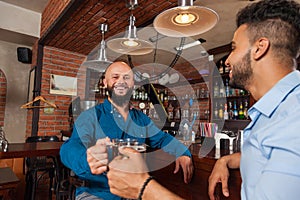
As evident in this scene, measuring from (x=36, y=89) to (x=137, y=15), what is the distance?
7.09ft

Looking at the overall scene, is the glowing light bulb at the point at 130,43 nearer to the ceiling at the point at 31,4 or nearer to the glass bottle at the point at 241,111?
the ceiling at the point at 31,4

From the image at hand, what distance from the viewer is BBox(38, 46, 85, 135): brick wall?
3.65 m

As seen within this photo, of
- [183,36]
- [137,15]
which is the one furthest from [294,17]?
[137,15]

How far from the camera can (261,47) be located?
27.1 inches

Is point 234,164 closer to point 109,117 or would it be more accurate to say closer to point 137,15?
point 109,117

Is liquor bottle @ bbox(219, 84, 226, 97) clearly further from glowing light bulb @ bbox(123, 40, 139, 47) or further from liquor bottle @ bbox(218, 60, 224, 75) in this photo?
glowing light bulb @ bbox(123, 40, 139, 47)

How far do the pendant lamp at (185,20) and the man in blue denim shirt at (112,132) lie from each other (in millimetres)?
393

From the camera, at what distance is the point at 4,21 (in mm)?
3309

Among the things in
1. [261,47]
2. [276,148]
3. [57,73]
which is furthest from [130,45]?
[57,73]

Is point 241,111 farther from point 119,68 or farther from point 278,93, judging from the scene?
point 278,93

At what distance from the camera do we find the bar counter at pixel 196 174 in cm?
92

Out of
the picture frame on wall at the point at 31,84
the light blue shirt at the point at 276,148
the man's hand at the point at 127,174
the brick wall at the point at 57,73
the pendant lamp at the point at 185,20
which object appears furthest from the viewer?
the picture frame on wall at the point at 31,84

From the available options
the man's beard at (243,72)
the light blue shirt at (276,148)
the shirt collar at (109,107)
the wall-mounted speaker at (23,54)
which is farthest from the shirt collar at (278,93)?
the wall-mounted speaker at (23,54)

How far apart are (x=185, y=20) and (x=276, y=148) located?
3.16 feet
